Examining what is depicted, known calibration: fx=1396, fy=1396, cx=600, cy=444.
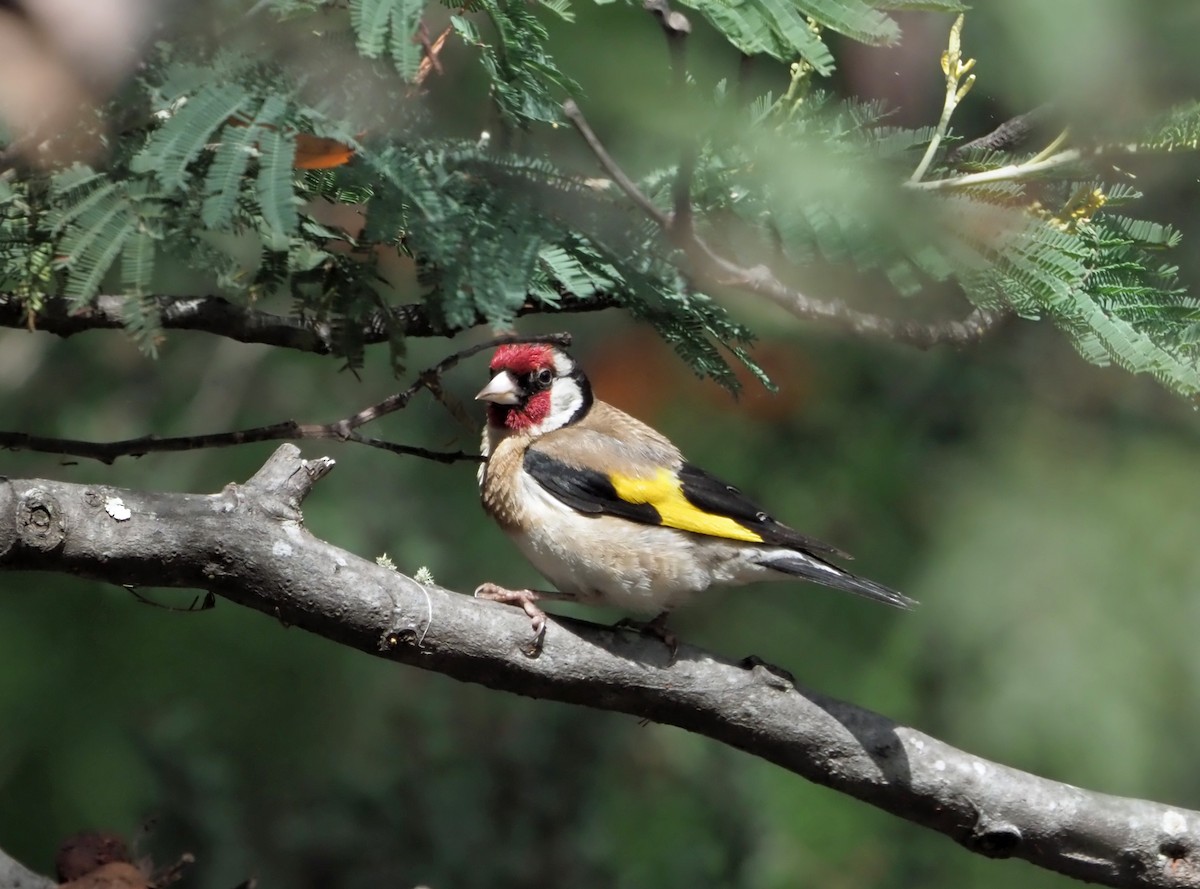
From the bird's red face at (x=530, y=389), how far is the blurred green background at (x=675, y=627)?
1131 millimetres

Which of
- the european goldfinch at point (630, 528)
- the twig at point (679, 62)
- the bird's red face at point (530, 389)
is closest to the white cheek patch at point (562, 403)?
the bird's red face at point (530, 389)

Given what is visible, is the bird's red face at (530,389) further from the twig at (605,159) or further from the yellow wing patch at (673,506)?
the twig at (605,159)

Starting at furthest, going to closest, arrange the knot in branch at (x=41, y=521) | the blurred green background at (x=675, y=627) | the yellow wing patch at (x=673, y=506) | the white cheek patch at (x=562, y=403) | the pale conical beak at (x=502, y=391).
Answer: the blurred green background at (x=675, y=627), the white cheek patch at (x=562, y=403), the pale conical beak at (x=502, y=391), the yellow wing patch at (x=673, y=506), the knot in branch at (x=41, y=521)

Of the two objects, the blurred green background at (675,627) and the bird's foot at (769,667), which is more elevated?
the bird's foot at (769,667)

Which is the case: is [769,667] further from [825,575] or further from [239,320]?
[239,320]

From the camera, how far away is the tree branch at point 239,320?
9.80 ft

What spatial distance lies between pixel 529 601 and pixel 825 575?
0.87m

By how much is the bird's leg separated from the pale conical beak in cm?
70

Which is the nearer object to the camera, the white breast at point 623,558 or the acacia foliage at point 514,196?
the acacia foliage at point 514,196

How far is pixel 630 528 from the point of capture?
4008 mm

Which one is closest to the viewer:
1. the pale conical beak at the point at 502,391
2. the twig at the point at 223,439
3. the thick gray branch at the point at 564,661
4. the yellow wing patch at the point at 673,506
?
the thick gray branch at the point at 564,661

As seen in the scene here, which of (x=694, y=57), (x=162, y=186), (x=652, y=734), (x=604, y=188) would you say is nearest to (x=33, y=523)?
(x=162, y=186)

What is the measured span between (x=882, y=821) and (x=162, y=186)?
448 centimetres

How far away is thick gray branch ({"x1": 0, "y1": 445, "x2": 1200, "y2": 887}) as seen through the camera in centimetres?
291
